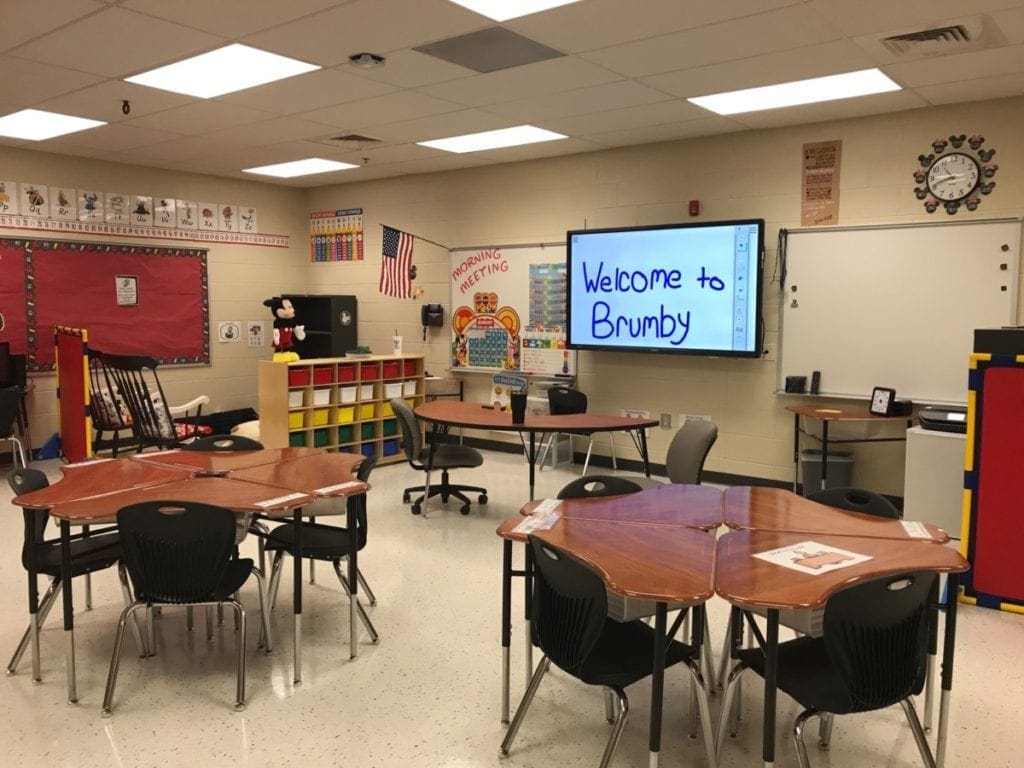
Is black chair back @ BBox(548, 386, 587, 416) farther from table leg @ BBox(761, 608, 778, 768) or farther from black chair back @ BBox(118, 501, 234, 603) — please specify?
table leg @ BBox(761, 608, 778, 768)

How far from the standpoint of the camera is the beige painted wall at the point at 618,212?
221 inches

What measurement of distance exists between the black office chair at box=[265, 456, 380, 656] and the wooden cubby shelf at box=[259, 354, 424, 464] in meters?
3.03

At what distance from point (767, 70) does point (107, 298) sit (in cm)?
627

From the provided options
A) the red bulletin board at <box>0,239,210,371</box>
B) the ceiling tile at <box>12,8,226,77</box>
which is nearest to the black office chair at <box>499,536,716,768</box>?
the ceiling tile at <box>12,8,226,77</box>

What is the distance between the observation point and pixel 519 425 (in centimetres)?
515

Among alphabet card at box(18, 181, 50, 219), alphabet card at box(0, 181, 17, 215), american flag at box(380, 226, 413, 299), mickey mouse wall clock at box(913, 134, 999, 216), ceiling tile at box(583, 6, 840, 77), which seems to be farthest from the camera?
american flag at box(380, 226, 413, 299)

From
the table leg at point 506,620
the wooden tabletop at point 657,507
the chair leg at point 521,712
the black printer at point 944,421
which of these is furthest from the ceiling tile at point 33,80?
the black printer at point 944,421

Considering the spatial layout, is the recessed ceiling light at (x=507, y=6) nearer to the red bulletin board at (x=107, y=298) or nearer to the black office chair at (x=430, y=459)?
the black office chair at (x=430, y=459)

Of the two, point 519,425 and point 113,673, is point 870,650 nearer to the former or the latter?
point 113,673

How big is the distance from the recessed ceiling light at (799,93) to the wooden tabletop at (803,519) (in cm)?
286

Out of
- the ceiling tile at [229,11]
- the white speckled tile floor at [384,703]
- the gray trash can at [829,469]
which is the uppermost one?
the ceiling tile at [229,11]

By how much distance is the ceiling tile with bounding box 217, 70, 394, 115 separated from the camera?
4.85 meters

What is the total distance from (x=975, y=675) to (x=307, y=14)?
4.20m

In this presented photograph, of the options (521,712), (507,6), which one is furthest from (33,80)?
(521,712)
